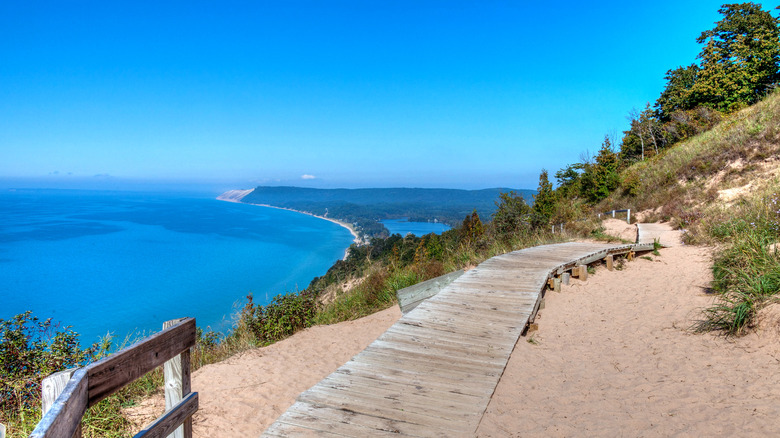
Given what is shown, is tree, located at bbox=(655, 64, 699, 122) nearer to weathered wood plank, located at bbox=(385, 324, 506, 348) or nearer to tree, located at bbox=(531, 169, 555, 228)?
tree, located at bbox=(531, 169, 555, 228)

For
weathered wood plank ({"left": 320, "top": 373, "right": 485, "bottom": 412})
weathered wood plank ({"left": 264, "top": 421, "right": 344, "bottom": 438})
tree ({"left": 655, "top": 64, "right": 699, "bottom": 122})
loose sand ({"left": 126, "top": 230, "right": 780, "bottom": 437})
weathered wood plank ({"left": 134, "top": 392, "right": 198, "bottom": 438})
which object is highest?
tree ({"left": 655, "top": 64, "right": 699, "bottom": 122})

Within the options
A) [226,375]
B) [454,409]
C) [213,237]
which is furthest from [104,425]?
[213,237]

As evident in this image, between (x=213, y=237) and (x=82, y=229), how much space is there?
43.4 m

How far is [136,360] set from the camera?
2043 mm

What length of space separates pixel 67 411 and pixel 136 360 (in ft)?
2.14

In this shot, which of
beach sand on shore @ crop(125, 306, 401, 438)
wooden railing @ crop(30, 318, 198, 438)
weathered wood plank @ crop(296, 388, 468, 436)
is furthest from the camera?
beach sand on shore @ crop(125, 306, 401, 438)

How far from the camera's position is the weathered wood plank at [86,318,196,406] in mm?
1757

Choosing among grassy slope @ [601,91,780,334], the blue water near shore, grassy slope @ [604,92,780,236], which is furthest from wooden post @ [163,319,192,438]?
the blue water near shore

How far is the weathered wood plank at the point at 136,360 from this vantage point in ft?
5.76

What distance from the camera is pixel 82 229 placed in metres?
124

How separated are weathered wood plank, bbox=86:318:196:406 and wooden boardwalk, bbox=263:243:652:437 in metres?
0.97

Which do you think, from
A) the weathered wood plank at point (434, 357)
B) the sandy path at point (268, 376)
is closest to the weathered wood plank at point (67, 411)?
the weathered wood plank at point (434, 357)

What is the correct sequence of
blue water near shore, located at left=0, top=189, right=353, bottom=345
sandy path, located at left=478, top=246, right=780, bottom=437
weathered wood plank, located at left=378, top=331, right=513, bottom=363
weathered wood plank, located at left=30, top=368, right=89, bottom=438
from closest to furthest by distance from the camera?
weathered wood plank, located at left=30, top=368, right=89, bottom=438 → sandy path, located at left=478, top=246, right=780, bottom=437 → weathered wood plank, located at left=378, top=331, right=513, bottom=363 → blue water near shore, located at left=0, top=189, right=353, bottom=345

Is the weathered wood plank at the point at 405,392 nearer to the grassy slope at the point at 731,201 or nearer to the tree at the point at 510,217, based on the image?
the grassy slope at the point at 731,201
